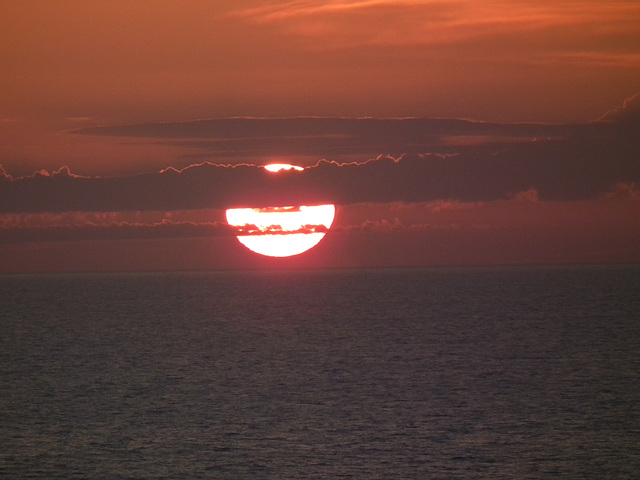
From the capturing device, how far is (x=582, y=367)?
86.7 m

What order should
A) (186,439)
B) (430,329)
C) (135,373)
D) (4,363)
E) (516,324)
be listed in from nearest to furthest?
(186,439)
(135,373)
(4,363)
(430,329)
(516,324)

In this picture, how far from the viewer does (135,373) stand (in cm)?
8556

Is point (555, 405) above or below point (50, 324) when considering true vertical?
below

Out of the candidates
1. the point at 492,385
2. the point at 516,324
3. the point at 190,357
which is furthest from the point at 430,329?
the point at 492,385

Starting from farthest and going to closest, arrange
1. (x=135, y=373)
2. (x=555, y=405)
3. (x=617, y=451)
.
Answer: (x=135, y=373) < (x=555, y=405) < (x=617, y=451)

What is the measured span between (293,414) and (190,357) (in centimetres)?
4151

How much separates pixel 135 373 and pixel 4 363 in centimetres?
1854

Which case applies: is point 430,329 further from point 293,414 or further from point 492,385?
point 293,414

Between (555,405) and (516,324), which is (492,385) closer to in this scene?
(555,405)

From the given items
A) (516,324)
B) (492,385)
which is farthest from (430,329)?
(492,385)

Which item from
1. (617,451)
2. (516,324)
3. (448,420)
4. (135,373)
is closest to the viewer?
(617,451)

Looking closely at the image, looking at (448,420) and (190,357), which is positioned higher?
(190,357)

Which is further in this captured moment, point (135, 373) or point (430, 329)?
point (430, 329)

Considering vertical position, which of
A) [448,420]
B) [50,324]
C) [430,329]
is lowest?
[448,420]
